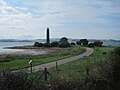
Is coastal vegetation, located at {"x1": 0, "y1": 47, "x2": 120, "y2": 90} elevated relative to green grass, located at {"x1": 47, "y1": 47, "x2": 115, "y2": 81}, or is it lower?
elevated

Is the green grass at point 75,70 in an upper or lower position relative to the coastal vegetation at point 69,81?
lower

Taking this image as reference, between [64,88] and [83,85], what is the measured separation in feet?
3.13

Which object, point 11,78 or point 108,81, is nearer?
point 11,78

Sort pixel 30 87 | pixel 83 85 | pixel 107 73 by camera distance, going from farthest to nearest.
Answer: pixel 107 73 → pixel 83 85 → pixel 30 87

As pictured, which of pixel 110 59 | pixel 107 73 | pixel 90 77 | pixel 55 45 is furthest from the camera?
pixel 55 45

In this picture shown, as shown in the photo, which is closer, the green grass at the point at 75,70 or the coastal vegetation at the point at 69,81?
the coastal vegetation at the point at 69,81

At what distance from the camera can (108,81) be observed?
12.0m

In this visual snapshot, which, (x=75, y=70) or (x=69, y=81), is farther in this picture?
(x=75, y=70)

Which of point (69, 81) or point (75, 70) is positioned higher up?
point (69, 81)

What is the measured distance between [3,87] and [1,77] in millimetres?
369

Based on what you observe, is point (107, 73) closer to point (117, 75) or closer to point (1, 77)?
point (117, 75)

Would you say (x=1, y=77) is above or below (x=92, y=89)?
above

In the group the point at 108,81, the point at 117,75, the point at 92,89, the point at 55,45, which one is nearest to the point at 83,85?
the point at 92,89

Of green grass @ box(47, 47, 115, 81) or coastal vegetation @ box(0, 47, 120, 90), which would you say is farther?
green grass @ box(47, 47, 115, 81)
